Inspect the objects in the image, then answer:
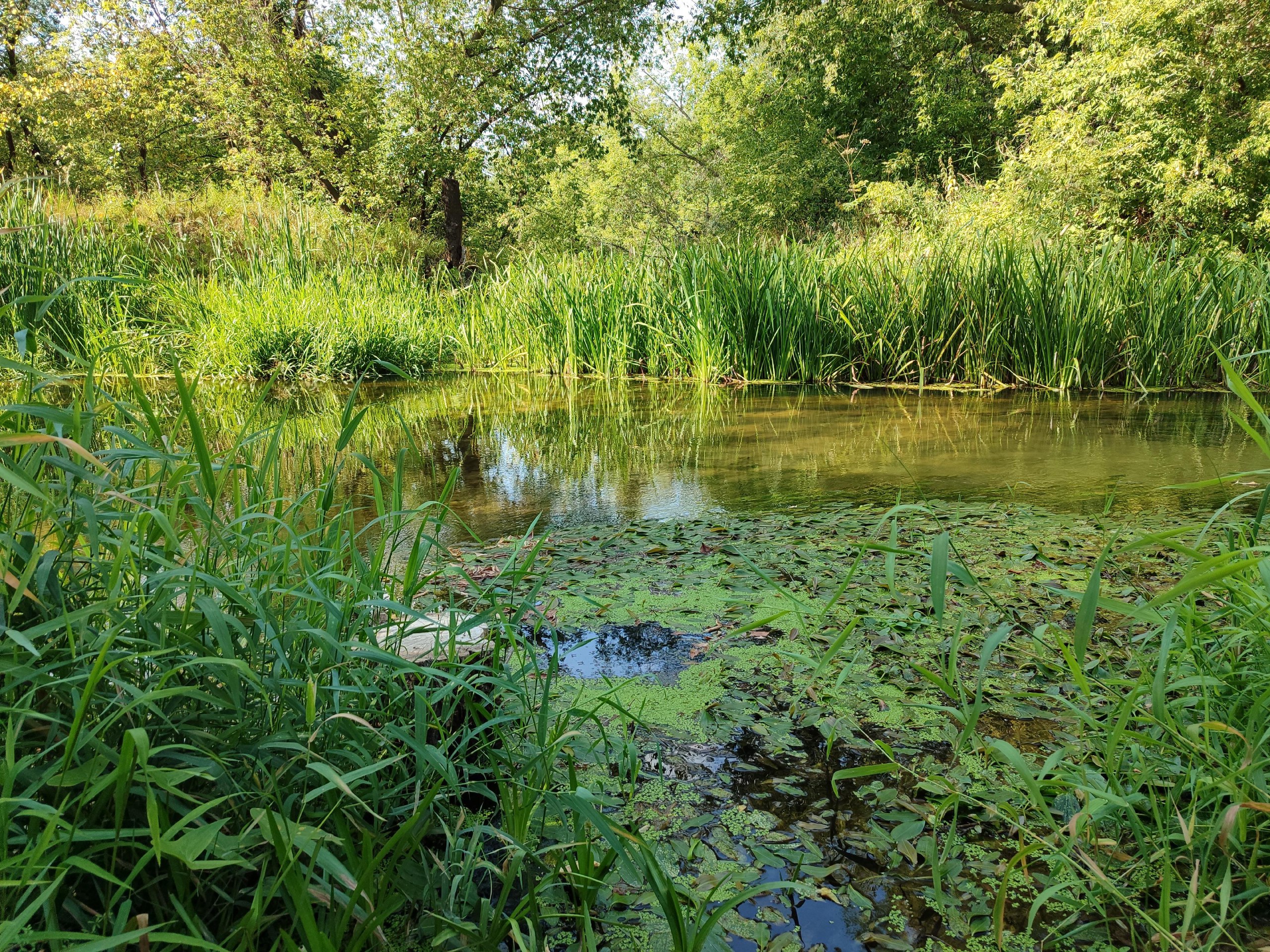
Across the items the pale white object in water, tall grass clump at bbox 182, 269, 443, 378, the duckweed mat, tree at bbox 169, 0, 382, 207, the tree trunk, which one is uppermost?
tree at bbox 169, 0, 382, 207

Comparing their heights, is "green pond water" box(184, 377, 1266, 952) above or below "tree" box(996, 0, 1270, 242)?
below

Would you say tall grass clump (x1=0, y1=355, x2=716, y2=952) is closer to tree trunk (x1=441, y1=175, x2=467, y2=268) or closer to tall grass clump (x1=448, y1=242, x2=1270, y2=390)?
tall grass clump (x1=448, y1=242, x2=1270, y2=390)

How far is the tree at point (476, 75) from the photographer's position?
1384cm

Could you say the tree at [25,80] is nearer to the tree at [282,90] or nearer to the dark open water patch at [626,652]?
the tree at [282,90]

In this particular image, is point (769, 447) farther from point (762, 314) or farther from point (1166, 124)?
point (1166, 124)

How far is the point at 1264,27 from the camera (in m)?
9.55

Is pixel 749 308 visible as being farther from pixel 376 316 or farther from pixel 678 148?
Answer: pixel 678 148

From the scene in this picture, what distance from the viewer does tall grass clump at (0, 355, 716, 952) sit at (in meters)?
0.86

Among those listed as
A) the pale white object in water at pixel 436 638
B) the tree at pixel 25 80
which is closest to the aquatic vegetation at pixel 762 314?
the pale white object in water at pixel 436 638

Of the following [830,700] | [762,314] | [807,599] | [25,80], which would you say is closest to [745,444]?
[807,599]

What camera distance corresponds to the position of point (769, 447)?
167 inches

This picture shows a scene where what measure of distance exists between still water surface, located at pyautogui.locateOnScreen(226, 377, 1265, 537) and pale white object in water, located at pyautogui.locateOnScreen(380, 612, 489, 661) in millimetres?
600

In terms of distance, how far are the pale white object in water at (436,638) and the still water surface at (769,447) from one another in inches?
23.6

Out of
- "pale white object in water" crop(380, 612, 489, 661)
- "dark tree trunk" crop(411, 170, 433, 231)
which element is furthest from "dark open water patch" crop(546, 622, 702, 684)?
"dark tree trunk" crop(411, 170, 433, 231)
